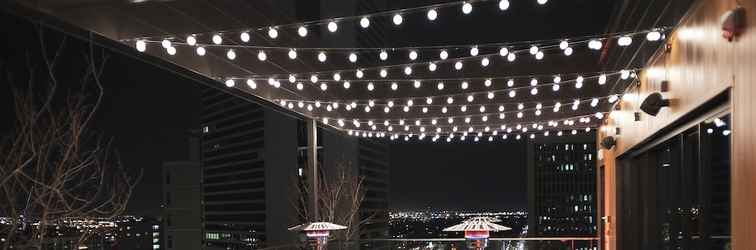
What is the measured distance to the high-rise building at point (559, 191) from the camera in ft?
178

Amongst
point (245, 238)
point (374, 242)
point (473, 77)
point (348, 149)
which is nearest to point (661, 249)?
point (473, 77)

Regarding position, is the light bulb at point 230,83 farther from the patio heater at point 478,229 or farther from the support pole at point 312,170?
the patio heater at point 478,229

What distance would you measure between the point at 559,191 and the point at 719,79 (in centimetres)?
6033

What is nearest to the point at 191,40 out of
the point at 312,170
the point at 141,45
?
the point at 141,45

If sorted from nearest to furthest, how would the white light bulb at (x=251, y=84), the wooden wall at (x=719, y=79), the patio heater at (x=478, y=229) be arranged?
1. the wooden wall at (x=719, y=79)
2. the white light bulb at (x=251, y=84)
3. the patio heater at (x=478, y=229)

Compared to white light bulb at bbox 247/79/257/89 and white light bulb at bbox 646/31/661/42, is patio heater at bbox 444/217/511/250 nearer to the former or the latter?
white light bulb at bbox 247/79/257/89

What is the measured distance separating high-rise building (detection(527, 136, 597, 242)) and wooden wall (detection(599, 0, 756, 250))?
1825 inches

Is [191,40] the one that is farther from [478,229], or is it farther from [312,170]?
[312,170]

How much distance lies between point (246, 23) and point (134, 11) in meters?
1.07

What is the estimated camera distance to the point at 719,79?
12.5 ft

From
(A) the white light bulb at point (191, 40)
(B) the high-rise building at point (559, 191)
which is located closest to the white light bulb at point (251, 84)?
(A) the white light bulb at point (191, 40)

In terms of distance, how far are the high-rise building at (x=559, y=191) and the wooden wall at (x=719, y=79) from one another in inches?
1825

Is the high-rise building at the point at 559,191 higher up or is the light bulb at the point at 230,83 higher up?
the light bulb at the point at 230,83

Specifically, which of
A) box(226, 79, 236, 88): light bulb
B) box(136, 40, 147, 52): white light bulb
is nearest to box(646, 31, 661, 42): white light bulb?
box(136, 40, 147, 52): white light bulb
